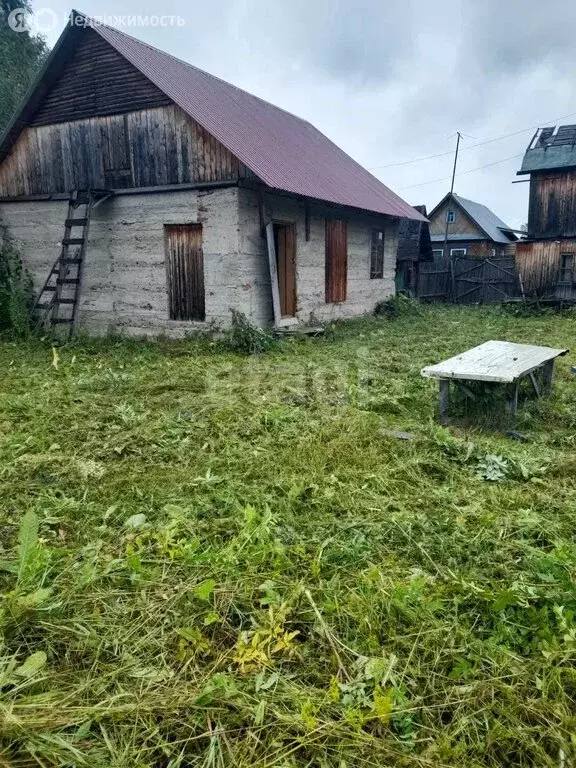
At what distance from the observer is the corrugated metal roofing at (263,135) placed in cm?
962

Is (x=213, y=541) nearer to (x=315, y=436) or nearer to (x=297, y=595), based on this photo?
(x=297, y=595)

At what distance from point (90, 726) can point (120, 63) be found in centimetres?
1143

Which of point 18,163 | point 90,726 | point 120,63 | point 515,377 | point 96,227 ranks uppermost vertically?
point 120,63

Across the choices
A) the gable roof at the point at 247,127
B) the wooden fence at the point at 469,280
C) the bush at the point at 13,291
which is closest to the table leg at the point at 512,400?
the gable roof at the point at 247,127

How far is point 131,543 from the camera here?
9.99 feet

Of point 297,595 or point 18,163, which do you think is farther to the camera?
point 18,163

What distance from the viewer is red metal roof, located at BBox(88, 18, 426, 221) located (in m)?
9.62

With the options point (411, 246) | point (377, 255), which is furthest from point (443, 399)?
point (411, 246)

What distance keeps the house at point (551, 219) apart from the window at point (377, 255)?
24.0 ft

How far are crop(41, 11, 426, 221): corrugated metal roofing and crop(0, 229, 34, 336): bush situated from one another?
5.26m

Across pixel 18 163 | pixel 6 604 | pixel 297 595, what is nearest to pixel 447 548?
pixel 297 595

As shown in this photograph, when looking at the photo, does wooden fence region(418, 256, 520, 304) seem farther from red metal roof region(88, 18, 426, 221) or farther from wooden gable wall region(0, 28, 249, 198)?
wooden gable wall region(0, 28, 249, 198)

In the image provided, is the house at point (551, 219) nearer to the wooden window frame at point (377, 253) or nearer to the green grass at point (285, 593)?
the wooden window frame at point (377, 253)

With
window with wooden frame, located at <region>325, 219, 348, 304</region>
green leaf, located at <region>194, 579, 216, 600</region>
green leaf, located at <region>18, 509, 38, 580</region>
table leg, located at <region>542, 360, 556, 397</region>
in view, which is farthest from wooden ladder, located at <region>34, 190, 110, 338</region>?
green leaf, located at <region>194, 579, 216, 600</region>
